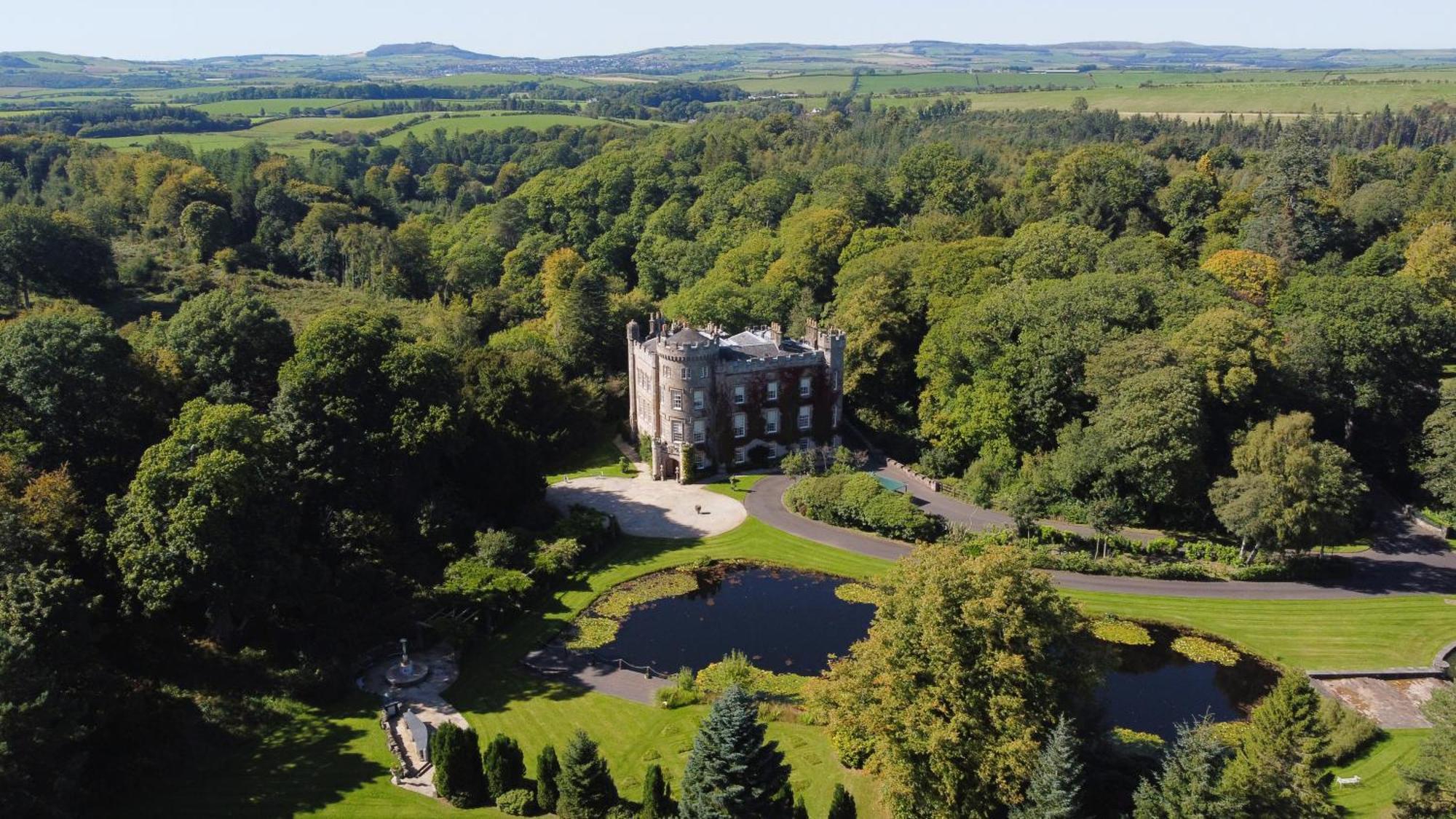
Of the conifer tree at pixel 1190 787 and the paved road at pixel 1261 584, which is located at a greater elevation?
the conifer tree at pixel 1190 787

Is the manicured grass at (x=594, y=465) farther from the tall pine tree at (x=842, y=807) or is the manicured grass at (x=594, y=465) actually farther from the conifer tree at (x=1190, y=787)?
the conifer tree at (x=1190, y=787)

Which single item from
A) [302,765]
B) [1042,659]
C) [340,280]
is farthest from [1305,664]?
[340,280]

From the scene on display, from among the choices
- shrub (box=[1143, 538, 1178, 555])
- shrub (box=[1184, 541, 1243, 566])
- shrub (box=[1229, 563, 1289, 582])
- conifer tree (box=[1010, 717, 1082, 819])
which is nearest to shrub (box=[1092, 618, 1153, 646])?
shrub (box=[1143, 538, 1178, 555])

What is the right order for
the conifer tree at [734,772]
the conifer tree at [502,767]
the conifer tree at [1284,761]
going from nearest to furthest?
the conifer tree at [1284,761] → the conifer tree at [734,772] → the conifer tree at [502,767]

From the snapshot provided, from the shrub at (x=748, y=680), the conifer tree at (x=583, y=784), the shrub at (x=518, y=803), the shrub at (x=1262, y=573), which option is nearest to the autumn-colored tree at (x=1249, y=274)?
the shrub at (x=1262, y=573)

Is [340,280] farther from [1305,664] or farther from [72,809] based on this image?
[1305,664]

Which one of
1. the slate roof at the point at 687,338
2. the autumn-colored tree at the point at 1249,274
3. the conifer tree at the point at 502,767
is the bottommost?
the conifer tree at the point at 502,767

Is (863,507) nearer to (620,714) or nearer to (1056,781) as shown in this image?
(620,714)
